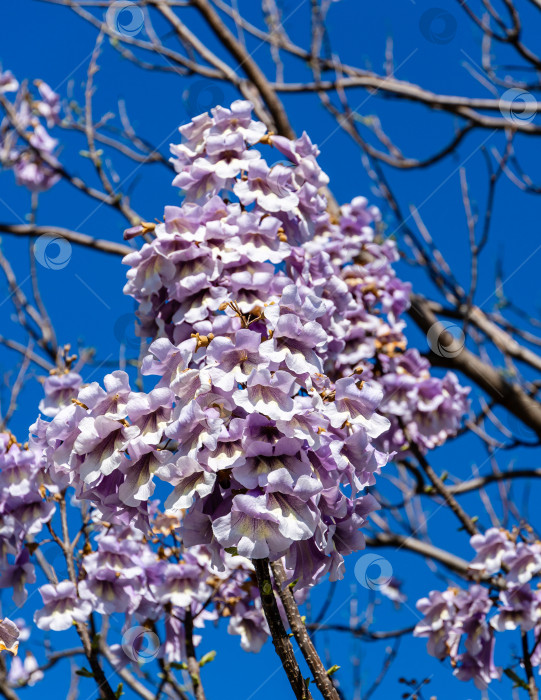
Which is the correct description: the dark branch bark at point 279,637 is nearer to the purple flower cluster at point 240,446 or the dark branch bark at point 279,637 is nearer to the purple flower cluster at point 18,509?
the purple flower cluster at point 240,446

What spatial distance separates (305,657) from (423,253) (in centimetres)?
308

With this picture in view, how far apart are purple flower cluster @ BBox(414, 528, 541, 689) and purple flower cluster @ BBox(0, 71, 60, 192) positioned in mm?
3727

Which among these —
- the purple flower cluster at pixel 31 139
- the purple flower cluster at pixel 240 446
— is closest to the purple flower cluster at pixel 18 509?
the purple flower cluster at pixel 240 446

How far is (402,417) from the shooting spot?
11.5 ft

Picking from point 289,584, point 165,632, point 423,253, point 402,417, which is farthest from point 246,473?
point 423,253

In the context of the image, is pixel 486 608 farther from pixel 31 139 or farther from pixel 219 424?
pixel 31 139

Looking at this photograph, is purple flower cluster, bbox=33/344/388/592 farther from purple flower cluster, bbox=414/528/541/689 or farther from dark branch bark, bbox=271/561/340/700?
purple flower cluster, bbox=414/528/541/689

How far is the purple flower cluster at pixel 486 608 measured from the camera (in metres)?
2.95

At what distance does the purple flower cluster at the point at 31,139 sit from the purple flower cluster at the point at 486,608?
373 centimetres

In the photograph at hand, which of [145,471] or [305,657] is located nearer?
[145,471]

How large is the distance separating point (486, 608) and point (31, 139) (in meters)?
4.27

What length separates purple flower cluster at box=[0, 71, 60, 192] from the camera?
5.24 metres

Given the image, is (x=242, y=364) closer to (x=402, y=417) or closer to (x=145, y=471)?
(x=145, y=471)

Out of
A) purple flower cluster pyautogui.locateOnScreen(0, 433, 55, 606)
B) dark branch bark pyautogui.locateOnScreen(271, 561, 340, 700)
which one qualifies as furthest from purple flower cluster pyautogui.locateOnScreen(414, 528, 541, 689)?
purple flower cluster pyautogui.locateOnScreen(0, 433, 55, 606)
